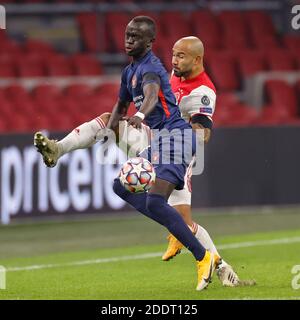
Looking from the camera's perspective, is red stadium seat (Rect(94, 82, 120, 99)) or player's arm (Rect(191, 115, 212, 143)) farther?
red stadium seat (Rect(94, 82, 120, 99))

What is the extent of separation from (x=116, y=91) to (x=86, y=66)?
1929 millimetres

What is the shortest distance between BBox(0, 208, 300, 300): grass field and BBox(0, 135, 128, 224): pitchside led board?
0.74 ft

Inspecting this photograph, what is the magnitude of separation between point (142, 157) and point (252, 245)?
14.6 feet

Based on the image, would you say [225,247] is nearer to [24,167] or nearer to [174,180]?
[24,167]

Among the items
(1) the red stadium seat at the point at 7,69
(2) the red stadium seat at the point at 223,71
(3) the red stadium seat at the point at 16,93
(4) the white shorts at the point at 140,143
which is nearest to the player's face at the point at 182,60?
(4) the white shorts at the point at 140,143

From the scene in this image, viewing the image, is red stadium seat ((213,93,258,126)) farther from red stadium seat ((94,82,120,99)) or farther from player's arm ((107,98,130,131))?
player's arm ((107,98,130,131))

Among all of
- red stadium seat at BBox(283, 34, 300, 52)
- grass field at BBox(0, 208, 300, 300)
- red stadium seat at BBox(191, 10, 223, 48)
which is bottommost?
grass field at BBox(0, 208, 300, 300)

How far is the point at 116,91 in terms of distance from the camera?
18.5 meters

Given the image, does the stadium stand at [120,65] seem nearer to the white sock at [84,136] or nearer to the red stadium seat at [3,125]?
the red stadium seat at [3,125]

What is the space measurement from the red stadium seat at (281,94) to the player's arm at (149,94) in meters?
11.0

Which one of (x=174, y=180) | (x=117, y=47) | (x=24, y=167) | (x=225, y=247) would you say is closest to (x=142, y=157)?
(x=174, y=180)

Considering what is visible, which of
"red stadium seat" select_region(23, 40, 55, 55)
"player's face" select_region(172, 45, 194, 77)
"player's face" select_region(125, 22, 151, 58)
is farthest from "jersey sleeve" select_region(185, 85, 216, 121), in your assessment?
"red stadium seat" select_region(23, 40, 55, 55)

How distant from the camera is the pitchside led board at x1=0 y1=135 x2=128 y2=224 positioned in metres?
15.4

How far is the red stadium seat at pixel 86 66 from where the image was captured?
20.2 metres
